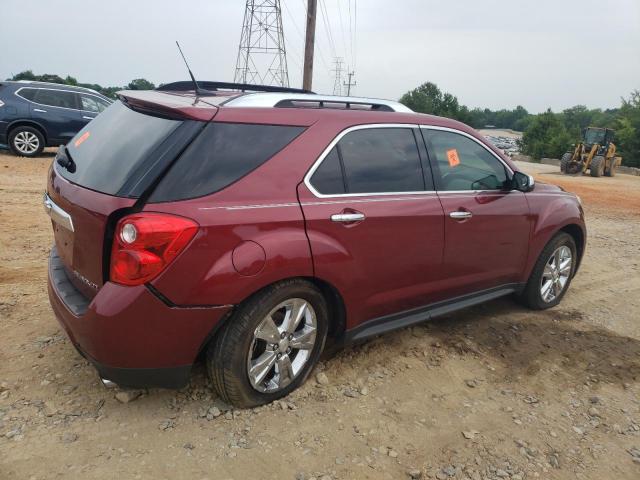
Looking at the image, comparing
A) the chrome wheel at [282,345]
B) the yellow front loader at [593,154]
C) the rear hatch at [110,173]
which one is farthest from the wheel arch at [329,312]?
the yellow front loader at [593,154]

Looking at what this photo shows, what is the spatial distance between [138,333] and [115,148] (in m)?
0.97

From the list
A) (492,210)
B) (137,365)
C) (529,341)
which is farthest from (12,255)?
(529,341)

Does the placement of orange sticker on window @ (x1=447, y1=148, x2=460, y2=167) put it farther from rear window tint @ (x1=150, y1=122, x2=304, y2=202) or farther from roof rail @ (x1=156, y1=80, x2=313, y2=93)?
rear window tint @ (x1=150, y1=122, x2=304, y2=202)

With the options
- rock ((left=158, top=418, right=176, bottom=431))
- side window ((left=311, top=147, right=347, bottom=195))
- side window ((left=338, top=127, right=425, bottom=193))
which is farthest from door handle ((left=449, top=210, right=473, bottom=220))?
rock ((left=158, top=418, right=176, bottom=431))

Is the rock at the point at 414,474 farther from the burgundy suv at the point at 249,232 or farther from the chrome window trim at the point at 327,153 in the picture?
the chrome window trim at the point at 327,153

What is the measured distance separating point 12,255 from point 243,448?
12.0ft

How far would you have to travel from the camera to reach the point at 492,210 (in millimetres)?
3723

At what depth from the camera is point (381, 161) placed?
316cm

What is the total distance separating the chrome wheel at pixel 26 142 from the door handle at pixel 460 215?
1151 cm

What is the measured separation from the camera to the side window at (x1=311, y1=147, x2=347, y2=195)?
282 cm

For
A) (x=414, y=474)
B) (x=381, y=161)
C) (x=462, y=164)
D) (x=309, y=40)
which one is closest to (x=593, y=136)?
(x=309, y=40)

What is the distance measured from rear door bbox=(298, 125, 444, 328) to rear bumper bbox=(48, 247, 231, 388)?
708mm

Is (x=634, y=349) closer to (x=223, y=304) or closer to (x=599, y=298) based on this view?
(x=599, y=298)

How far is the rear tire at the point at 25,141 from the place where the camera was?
11836 millimetres
